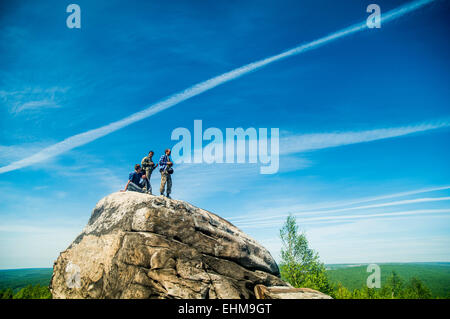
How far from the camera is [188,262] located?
12.8 m

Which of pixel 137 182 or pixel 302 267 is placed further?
pixel 302 267

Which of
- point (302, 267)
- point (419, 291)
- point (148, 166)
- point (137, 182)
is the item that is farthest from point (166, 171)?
point (419, 291)

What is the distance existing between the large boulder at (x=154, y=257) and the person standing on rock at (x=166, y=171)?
1081mm

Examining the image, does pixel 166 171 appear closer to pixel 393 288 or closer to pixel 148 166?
pixel 148 166

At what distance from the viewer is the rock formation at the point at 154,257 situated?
11867 mm

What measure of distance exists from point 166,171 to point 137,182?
120 inches

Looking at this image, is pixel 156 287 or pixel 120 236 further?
pixel 120 236

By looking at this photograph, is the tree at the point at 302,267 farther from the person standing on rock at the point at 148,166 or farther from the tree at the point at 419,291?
the tree at the point at 419,291

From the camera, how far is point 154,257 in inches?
485

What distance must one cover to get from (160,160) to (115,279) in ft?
24.7

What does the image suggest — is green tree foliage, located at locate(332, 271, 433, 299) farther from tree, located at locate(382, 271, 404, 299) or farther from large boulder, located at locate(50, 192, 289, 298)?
large boulder, located at locate(50, 192, 289, 298)
